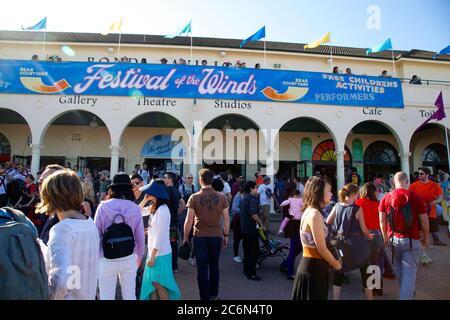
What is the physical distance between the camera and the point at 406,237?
3.62m

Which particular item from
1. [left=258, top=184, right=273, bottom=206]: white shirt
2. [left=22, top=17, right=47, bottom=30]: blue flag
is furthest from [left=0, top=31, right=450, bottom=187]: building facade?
[left=258, top=184, right=273, bottom=206]: white shirt

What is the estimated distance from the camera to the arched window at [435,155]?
55.5ft

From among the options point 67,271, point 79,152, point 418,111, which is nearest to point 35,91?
point 79,152

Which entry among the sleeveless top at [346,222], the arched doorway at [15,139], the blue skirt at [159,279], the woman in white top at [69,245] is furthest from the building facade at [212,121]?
the woman in white top at [69,245]

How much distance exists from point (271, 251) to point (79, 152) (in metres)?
13.4

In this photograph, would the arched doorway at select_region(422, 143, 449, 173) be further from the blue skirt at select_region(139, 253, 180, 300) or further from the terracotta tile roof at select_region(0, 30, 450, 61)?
the blue skirt at select_region(139, 253, 180, 300)

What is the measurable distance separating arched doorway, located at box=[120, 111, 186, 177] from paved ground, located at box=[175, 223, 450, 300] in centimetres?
970

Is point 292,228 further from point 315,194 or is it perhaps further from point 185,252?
point 315,194

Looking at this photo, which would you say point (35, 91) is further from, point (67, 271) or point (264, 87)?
point (67, 271)

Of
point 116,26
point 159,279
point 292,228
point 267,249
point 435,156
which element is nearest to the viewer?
point 159,279

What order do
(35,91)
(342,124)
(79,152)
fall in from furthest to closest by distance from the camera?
(79,152) < (342,124) < (35,91)

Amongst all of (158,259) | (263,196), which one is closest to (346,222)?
(158,259)

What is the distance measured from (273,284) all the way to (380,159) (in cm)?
1505

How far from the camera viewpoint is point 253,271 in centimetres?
507
